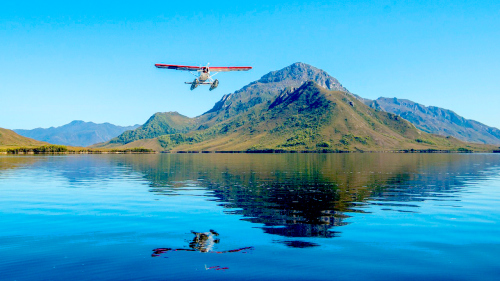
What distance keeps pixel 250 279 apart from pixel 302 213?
19158 mm

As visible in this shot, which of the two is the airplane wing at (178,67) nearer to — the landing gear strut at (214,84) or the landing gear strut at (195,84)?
the landing gear strut at (195,84)

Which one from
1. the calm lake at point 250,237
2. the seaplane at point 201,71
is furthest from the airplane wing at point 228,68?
the calm lake at point 250,237

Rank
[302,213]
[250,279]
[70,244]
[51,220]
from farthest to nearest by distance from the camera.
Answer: [302,213] → [51,220] → [70,244] → [250,279]

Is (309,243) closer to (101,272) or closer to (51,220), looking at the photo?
(101,272)

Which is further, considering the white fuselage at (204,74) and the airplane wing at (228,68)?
the airplane wing at (228,68)

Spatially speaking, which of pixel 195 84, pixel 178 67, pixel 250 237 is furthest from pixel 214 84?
pixel 250 237

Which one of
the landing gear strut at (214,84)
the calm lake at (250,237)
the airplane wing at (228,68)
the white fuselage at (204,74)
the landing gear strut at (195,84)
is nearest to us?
the calm lake at (250,237)

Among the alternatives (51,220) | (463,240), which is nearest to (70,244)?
(51,220)

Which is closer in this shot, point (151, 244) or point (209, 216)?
point (151, 244)

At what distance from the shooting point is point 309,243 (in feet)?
88.3

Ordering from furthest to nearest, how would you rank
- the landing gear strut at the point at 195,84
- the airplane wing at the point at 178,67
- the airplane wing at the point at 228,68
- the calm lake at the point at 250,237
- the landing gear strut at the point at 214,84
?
the airplane wing at the point at 228,68 → the landing gear strut at the point at 195,84 → the landing gear strut at the point at 214,84 → the airplane wing at the point at 178,67 → the calm lake at the point at 250,237

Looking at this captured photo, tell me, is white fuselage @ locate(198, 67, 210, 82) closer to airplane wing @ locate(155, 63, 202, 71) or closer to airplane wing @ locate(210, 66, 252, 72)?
airplane wing @ locate(155, 63, 202, 71)

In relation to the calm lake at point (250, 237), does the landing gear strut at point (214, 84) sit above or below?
above

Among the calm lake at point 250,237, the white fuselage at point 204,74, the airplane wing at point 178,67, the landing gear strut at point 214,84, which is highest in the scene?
the airplane wing at point 178,67
